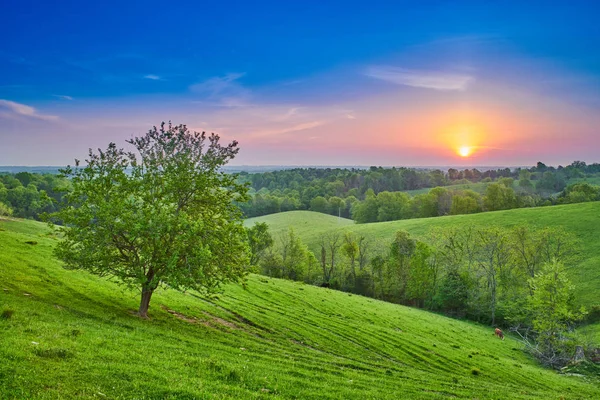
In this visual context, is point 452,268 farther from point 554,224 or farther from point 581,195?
point 581,195

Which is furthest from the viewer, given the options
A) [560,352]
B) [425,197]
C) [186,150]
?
[425,197]

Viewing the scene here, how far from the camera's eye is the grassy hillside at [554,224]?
7150 centimetres

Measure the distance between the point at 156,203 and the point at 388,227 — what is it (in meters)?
104

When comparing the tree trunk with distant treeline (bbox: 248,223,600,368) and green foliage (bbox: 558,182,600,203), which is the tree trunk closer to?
distant treeline (bbox: 248,223,600,368)

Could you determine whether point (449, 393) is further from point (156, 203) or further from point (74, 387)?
point (156, 203)

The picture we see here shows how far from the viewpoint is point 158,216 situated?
2259cm

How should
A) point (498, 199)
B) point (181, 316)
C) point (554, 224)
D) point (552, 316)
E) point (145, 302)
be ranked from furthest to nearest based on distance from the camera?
point (498, 199) → point (554, 224) → point (552, 316) → point (181, 316) → point (145, 302)

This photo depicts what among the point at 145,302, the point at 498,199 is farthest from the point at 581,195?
the point at 145,302

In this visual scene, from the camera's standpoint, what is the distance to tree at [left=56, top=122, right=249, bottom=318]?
22906mm

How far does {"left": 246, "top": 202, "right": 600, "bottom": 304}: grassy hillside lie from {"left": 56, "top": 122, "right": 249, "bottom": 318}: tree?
236ft

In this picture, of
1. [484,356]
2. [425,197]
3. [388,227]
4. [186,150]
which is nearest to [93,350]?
[186,150]

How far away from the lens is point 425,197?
15550 cm

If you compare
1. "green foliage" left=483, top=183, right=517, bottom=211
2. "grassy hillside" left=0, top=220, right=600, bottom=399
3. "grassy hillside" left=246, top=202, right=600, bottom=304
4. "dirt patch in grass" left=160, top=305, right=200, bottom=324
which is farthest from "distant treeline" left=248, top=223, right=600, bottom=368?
"green foliage" left=483, top=183, right=517, bottom=211

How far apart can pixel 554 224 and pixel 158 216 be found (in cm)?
10367
